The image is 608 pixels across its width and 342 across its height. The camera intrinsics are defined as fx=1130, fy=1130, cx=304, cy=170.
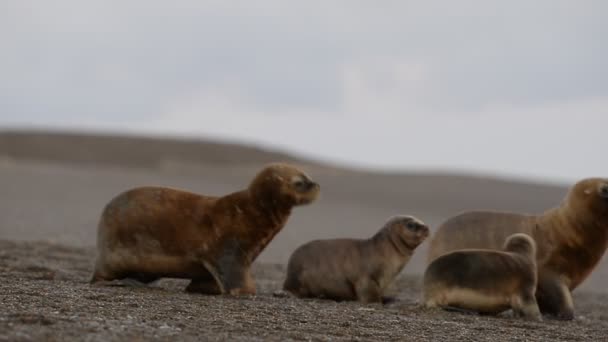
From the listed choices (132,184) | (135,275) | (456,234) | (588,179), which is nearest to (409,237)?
(456,234)

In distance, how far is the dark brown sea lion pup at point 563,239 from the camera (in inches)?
421

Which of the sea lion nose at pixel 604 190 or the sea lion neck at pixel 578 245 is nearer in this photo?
the sea lion nose at pixel 604 190

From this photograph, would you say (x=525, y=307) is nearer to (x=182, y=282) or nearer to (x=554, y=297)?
(x=554, y=297)

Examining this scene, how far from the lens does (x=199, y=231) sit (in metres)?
10.3

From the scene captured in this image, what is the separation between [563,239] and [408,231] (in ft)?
5.01

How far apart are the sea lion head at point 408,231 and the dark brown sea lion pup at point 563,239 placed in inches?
24.3

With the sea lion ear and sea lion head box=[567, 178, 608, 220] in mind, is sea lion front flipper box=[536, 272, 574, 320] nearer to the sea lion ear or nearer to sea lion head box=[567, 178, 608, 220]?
sea lion head box=[567, 178, 608, 220]

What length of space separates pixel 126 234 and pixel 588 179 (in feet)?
14.8

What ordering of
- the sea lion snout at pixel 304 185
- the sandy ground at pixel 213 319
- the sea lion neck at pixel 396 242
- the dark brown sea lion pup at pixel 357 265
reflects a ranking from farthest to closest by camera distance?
the sea lion neck at pixel 396 242 → the dark brown sea lion pup at pixel 357 265 → the sea lion snout at pixel 304 185 → the sandy ground at pixel 213 319

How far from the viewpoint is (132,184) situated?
104 feet

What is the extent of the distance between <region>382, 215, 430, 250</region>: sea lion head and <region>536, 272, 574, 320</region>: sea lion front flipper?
1192mm

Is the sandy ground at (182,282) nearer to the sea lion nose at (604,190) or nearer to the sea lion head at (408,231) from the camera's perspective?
the sea lion head at (408,231)

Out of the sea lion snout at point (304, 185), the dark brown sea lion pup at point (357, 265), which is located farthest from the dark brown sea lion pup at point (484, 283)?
the sea lion snout at point (304, 185)

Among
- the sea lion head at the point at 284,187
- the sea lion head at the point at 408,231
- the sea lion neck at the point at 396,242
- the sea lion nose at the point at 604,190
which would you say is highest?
the sea lion nose at the point at 604,190
